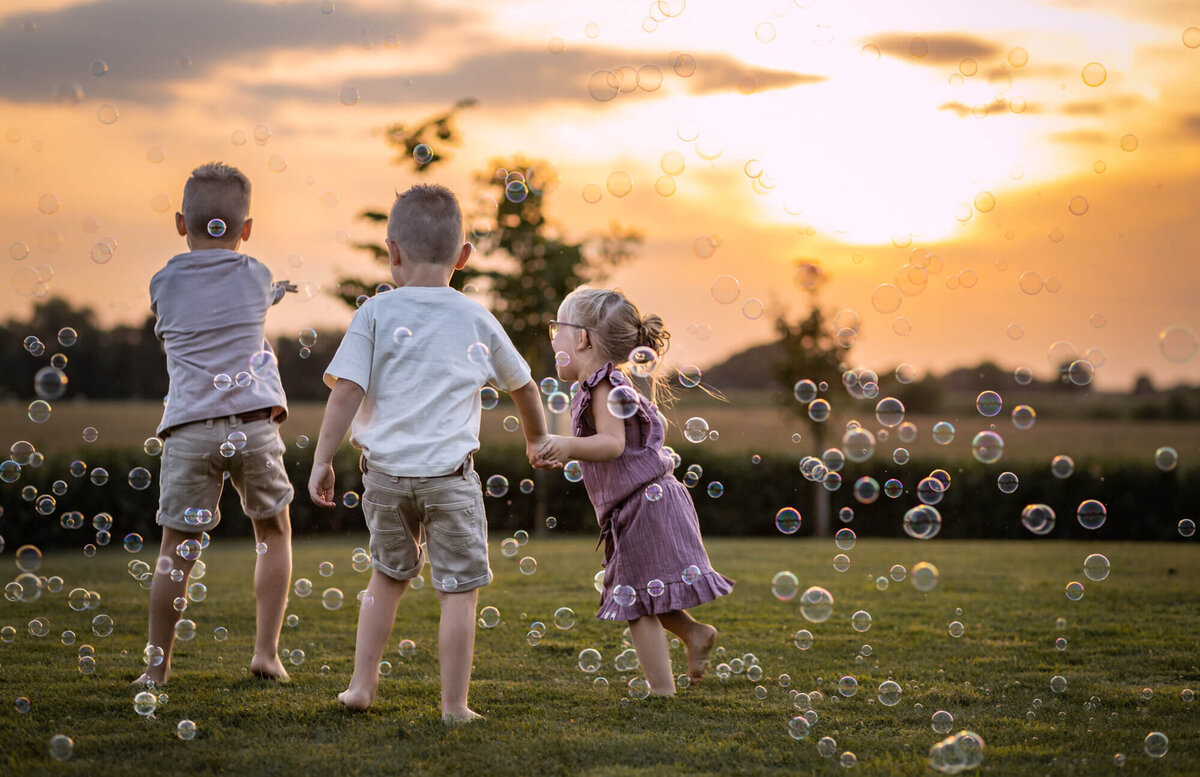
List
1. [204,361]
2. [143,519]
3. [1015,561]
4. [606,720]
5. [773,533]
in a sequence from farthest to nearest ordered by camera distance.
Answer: [773,533] → [143,519] → [1015,561] → [204,361] → [606,720]

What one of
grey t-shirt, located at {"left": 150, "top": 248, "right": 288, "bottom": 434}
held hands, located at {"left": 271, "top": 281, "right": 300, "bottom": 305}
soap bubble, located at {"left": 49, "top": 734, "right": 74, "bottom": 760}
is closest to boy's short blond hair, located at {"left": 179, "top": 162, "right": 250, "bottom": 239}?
grey t-shirt, located at {"left": 150, "top": 248, "right": 288, "bottom": 434}

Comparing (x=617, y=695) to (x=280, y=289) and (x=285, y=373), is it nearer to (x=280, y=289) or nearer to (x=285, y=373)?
(x=280, y=289)

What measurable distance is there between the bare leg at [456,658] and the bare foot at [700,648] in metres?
0.94

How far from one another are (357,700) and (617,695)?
100 centimetres

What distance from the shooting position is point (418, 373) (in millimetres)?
3619

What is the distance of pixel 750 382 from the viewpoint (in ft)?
56.9

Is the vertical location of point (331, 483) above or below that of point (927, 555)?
above

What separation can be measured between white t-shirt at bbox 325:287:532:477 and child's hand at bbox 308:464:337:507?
0.51 feet

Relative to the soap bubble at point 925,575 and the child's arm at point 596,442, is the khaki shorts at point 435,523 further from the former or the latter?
the soap bubble at point 925,575

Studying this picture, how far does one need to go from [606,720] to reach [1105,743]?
1.64 meters

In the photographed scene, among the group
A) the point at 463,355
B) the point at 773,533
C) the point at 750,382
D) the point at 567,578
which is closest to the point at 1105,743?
the point at 463,355

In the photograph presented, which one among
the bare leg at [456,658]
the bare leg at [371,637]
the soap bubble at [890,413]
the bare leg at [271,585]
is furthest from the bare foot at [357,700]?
the soap bubble at [890,413]

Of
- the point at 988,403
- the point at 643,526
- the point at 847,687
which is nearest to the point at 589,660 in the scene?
the point at 643,526

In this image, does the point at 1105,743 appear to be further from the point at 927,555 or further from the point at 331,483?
the point at 927,555
